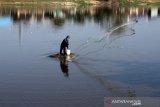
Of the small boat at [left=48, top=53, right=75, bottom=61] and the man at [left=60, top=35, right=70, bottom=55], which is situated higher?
the man at [left=60, top=35, right=70, bottom=55]

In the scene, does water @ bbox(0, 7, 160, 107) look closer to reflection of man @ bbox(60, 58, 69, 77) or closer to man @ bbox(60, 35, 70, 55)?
reflection of man @ bbox(60, 58, 69, 77)

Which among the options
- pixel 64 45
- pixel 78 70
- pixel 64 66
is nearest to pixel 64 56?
pixel 64 45

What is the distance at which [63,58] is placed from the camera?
2816 cm

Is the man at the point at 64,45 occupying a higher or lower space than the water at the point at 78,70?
higher

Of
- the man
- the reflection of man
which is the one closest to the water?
the reflection of man

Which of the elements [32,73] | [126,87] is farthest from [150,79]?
[32,73]

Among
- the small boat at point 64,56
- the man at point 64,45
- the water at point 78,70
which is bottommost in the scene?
the water at point 78,70

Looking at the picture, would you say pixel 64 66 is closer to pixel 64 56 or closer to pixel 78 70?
pixel 78 70

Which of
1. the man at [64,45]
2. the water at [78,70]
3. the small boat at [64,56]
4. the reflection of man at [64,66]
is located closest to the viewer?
the water at [78,70]

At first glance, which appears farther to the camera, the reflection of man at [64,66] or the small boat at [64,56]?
the small boat at [64,56]

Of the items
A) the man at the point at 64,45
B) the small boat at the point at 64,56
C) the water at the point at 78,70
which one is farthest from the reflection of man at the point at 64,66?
the man at the point at 64,45

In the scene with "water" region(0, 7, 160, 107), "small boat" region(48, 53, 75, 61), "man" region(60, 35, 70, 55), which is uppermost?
"man" region(60, 35, 70, 55)

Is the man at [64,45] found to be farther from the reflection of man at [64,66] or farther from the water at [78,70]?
the water at [78,70]

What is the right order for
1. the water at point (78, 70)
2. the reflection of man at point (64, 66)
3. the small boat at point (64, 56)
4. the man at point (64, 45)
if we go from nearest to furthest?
the water at point (78, 70), the reflection of man at point (64, 66), the man at point (64, 45), the small boat at point (64, 56)
